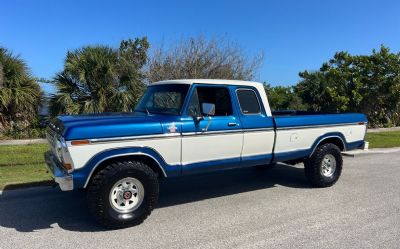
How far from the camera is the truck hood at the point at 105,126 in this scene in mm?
5246

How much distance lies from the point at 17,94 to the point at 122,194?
888cm

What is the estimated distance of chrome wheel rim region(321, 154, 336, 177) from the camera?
7.99m

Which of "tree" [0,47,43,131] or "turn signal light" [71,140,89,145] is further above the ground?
"tree" [0,47,43,131]

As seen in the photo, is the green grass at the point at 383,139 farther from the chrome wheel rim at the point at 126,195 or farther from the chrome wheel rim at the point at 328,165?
the chrome wheel rim at the point at 126,195

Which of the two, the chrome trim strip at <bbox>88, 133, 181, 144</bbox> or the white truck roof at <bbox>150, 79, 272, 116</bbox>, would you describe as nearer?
the chrome trim strip at <bbox>88, 133, 181, 144</bbox>

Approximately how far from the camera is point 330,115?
805 centimetres

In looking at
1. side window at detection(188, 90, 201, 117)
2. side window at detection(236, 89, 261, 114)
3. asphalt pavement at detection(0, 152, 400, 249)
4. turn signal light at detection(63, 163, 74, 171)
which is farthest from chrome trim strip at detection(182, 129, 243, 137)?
turn signal light at detection(63, 163, 74, 171)

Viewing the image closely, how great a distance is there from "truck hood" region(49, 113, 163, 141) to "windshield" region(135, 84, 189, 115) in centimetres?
44

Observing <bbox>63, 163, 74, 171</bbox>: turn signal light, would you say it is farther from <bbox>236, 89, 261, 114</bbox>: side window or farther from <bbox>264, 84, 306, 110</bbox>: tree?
<bbox>264, 84, 306, 110</bbox>: tree

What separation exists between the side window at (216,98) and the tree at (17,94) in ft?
28.2

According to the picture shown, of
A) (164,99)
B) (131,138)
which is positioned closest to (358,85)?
(164,99)

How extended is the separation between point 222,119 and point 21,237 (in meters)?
3.24

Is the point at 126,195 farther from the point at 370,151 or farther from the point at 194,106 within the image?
the point at 370,151

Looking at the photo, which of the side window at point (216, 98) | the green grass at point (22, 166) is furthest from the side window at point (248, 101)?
the green grass at point (22, 166)
